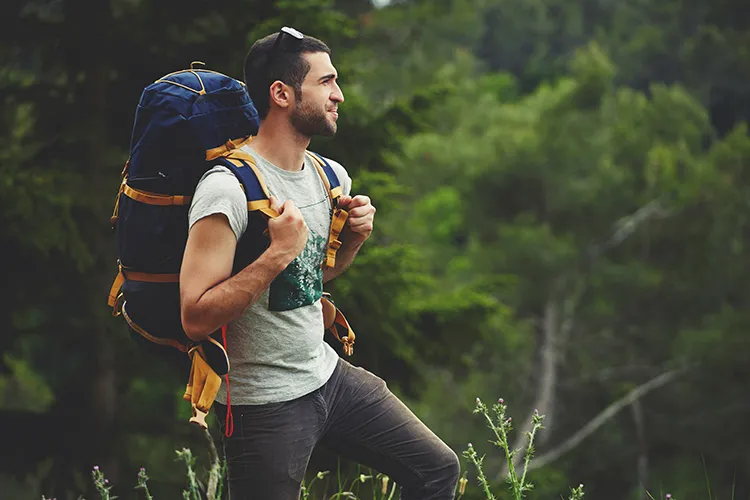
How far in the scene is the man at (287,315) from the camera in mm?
2596

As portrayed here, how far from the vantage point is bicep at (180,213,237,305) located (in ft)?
8.44

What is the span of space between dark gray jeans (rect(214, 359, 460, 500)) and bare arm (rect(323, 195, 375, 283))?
34 cm

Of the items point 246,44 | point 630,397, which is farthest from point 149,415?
point 630,397

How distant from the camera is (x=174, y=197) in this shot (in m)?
2.67

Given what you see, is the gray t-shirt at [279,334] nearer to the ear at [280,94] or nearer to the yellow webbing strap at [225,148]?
the yellow webbing strap at [225,148]

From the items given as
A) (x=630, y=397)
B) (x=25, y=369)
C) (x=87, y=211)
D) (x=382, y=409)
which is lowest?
(x=630, y=397)

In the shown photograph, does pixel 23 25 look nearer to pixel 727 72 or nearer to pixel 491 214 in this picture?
pixel 491 214

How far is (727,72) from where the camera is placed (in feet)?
116

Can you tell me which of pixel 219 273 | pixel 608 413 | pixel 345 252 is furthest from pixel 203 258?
pixel 608 413

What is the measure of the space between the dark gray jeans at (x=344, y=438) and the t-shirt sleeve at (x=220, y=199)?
502 mm

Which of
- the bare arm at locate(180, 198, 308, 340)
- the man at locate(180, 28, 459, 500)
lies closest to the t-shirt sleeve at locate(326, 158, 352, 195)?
the man at locate(180, 28, 459, 500)

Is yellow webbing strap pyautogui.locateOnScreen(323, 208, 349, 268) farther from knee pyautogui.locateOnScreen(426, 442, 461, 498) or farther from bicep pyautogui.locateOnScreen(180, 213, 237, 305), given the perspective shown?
knee pyautogui.locateOnScreen(426, 442, 461, 498)

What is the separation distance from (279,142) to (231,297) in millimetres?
531

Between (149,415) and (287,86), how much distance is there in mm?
7364
